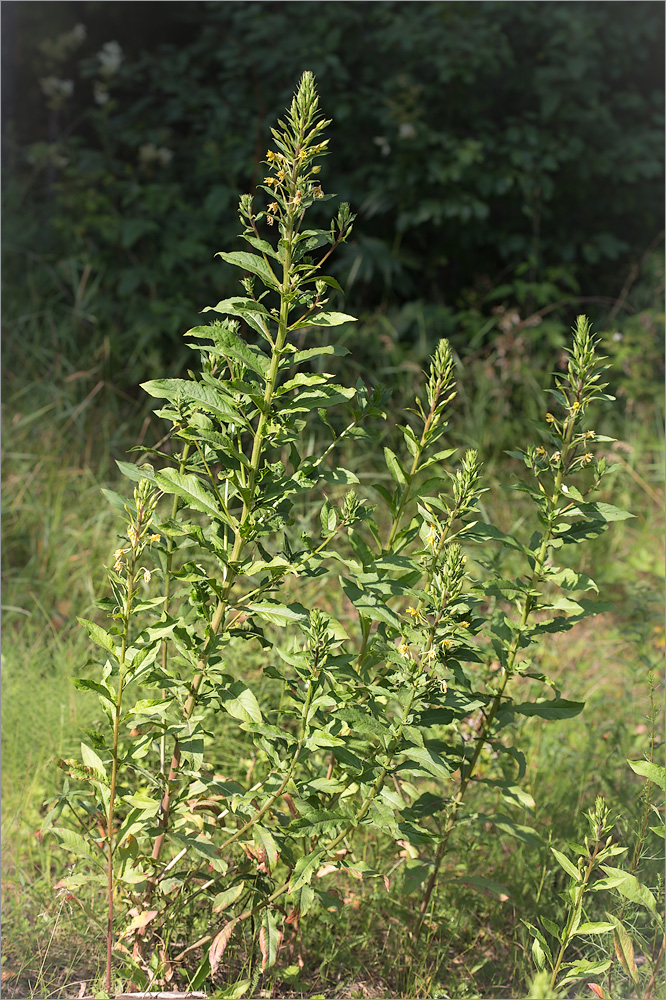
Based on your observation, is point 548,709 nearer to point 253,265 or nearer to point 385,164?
point 253,265

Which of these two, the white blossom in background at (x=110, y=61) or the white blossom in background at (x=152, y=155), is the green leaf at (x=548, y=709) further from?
the white blossom in background at (x=110, y=61)

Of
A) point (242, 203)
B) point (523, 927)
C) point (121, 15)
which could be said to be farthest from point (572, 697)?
point (121, 15)

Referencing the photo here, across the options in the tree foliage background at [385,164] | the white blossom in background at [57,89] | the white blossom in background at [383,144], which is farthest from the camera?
the white blossom in background at [57,89]

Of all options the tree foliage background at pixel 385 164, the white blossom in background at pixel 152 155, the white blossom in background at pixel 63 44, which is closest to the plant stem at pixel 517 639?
the tree foliage background at pixel 385 164

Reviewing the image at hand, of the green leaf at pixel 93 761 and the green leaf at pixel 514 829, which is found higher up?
the green leaf at pixel 93 761

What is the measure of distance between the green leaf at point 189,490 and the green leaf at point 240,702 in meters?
0.29

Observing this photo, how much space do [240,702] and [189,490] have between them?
0.37m

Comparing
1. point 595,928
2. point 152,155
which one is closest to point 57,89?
point 152,155

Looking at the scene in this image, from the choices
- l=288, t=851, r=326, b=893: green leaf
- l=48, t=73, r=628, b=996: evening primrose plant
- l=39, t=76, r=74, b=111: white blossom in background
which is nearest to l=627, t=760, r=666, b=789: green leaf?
l=48, t=73, r=628, b=996: evening primrose plant

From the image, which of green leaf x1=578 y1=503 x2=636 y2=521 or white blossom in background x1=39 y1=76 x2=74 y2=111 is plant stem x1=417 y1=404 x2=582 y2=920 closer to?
green leaf x1=578 y1=503 x2=636 y2=521

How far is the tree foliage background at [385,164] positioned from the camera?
454 cm

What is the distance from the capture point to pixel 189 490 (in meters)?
1.41

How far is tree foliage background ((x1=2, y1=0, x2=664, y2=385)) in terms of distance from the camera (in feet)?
14.9

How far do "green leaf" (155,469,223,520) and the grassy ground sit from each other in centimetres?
70
